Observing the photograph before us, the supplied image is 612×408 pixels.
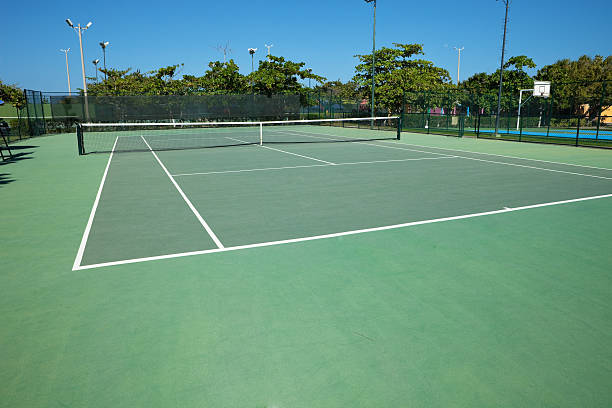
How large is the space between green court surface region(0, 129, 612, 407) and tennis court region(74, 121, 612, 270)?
0.07 metres

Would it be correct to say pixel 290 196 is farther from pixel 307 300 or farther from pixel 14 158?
pixel 14 158

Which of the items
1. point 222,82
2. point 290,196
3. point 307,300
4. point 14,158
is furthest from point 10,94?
point 307,300

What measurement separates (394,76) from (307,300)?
131 feet

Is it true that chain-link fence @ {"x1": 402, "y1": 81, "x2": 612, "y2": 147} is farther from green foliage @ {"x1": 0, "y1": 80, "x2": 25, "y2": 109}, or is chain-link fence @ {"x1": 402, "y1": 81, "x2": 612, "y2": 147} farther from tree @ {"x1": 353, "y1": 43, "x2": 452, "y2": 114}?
green foliage @ {"x1": 0, "y1": 80, "x2": 25, "y2": 109}

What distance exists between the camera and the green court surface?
9.39ft

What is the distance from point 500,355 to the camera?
3.17 meters

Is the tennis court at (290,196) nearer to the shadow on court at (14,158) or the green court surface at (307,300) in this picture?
the green court surface at (307,300)

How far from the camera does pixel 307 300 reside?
4.10m

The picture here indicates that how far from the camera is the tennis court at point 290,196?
19.9 ft

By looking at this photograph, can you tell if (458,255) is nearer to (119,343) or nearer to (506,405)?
(506,405)

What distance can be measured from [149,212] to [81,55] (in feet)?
99.4

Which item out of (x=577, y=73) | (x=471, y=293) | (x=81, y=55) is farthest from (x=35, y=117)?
(x=577, y=73)

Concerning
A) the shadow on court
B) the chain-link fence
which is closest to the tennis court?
the shadow on court

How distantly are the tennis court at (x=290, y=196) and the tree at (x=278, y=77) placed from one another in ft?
93.3
